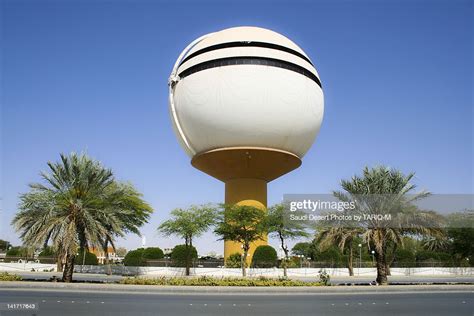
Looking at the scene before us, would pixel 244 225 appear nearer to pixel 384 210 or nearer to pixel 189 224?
pixel 189 224

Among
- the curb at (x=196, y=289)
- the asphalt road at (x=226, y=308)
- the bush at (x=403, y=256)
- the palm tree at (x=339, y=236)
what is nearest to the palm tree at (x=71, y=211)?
the curb at (x=196, y=289)

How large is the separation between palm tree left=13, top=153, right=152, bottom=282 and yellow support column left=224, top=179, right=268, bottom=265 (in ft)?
54.9

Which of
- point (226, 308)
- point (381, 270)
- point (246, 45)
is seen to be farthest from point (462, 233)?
point (226, 308)

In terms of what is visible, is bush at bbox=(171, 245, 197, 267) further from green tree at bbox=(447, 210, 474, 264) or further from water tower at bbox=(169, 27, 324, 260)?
green tree at bbox=(447, 210, 474, 264)

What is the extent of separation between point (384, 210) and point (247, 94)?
14.6 meters

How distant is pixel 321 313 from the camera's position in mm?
10656

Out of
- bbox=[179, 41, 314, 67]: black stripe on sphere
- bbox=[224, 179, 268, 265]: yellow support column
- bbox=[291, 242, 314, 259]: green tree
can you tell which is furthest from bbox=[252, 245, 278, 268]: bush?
bbox=[291, 242, 314, 259]: green tree

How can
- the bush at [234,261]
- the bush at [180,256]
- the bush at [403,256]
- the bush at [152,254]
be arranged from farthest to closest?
1. the bush at [403,256]
2. the bush at [152,254]
3. the bush at [180,256]
4. the bush at [234,261]

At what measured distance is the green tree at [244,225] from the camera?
34.8 metres

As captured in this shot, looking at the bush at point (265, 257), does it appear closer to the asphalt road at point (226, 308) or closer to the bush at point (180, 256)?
the bush at point (180, 256)

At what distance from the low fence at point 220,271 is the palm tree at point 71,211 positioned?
13196mm

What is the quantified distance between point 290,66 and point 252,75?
3.44 metres

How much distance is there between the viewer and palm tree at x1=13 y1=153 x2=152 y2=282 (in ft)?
67.8

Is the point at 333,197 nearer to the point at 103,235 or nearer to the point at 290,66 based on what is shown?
the point at 103,235
